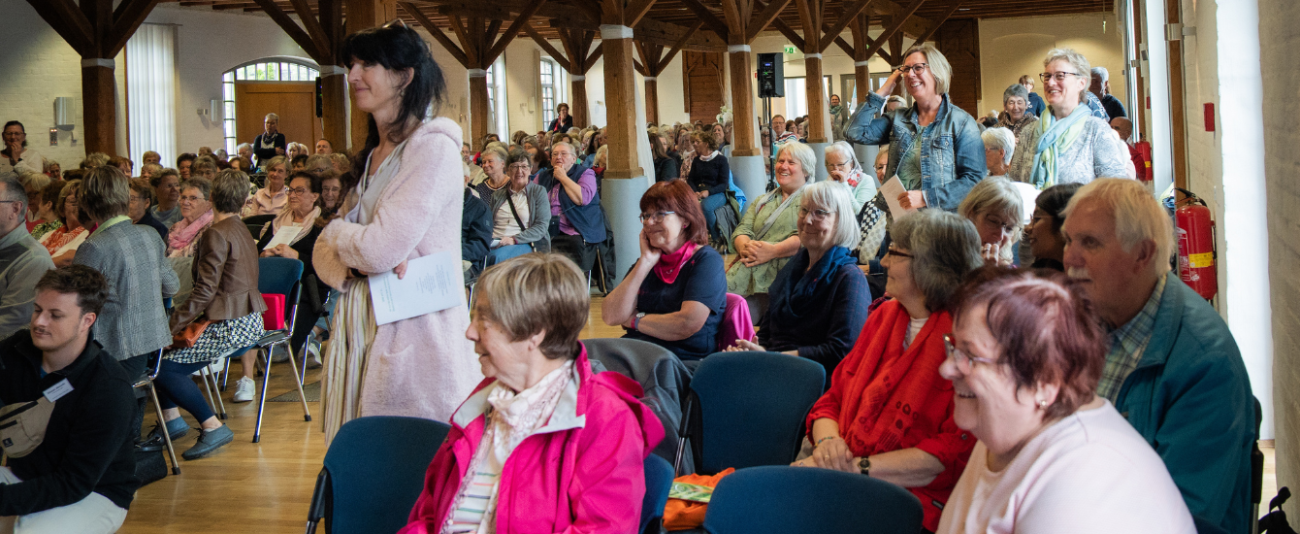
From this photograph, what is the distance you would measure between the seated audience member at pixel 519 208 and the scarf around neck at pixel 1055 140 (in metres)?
3.97

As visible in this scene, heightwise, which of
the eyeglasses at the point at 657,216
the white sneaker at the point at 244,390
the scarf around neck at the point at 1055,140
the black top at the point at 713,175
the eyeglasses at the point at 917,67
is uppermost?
the black top at the point at 713,175

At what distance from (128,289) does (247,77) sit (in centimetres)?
1326

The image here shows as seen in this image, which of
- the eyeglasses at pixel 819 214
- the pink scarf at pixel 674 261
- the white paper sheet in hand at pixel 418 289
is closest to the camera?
the white paper sheet in hand at pixel 418 289

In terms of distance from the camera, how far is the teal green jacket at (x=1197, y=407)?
1.74 metres

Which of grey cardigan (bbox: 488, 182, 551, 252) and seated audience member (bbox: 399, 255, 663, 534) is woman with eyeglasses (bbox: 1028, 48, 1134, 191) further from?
grey cardigan (bbox: 488, 182, 551, 252)

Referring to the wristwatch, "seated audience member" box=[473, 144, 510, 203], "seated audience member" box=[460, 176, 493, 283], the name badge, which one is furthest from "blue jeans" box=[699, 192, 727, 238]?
the wristwatch

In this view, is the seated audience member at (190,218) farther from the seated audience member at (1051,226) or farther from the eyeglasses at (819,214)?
the seated audience member at (1051,226)

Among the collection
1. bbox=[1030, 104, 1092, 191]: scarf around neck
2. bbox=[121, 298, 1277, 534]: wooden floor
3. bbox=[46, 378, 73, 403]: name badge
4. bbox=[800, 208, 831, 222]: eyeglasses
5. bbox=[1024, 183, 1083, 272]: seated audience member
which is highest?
bbox=[1030, 104, 1092, 191]: scarf around neck

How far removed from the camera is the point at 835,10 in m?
20.7

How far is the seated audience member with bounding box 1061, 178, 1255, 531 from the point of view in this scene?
1.74 metres

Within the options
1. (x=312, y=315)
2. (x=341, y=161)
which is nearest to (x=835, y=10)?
(x=341, y=161)

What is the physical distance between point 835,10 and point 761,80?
9335mm

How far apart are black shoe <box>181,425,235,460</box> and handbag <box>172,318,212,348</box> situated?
16.0 inches

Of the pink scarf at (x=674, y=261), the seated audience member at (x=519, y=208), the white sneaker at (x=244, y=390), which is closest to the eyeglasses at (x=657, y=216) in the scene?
the pink scarf at (x=674, y=261)
